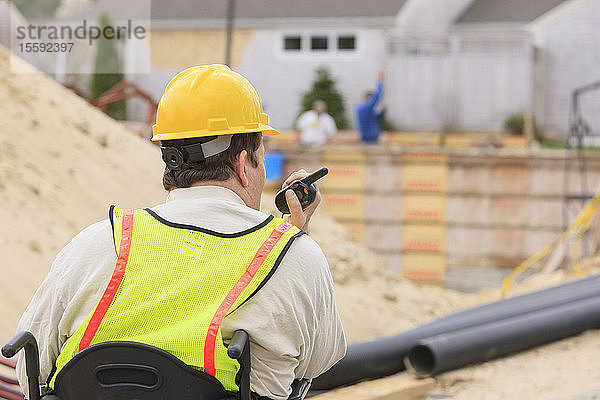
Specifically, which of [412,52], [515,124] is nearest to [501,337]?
[515,124]

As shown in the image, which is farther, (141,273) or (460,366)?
(460,366)

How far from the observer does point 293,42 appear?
22.1 meters

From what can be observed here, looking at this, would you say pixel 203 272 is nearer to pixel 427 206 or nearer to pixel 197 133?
pixel 197 133

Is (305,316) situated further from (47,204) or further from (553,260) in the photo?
(553,260)

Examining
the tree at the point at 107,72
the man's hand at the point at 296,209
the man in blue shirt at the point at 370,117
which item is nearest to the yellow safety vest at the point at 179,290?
the man's hand at the point at 296,209

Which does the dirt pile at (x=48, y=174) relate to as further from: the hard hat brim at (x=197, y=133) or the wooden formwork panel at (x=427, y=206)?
the wooden formwork panel at (x=427, y=206)

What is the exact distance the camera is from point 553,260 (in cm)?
1192

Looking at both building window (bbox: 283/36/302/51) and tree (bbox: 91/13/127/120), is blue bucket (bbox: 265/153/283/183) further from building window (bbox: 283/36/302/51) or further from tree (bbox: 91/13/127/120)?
tree (bbox: 91/13/127/120)

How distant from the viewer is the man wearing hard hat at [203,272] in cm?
180

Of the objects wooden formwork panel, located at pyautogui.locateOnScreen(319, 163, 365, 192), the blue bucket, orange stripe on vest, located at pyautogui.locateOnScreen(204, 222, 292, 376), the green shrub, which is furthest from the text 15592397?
the green shrub

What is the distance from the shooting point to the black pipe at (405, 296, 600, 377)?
17.2 ft

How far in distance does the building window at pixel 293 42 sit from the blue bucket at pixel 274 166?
33.5 feet

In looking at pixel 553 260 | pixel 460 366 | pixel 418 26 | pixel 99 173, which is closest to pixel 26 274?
pixel 99 173

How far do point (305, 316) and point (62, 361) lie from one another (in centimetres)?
60
